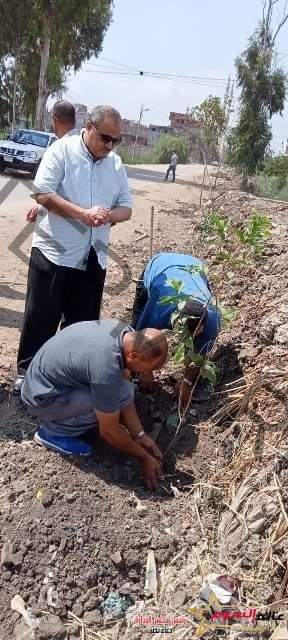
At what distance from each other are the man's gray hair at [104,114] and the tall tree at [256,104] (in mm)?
20904

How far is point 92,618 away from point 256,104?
935 inches

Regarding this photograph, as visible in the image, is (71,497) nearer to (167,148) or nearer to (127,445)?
(127,445)

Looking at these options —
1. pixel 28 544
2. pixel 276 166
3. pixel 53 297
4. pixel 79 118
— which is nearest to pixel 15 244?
pixel 53 297

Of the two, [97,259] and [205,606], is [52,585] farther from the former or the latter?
[97,259]

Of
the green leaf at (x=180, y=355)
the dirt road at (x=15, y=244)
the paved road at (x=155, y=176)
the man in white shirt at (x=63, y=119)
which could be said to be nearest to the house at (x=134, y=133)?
the paved road at (x=155, y=176)

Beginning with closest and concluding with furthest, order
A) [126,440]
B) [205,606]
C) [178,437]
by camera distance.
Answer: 1. [205,606]
2. [126,440]
3. [178,437]

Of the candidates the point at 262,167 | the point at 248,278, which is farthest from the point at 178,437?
the point at 262,167

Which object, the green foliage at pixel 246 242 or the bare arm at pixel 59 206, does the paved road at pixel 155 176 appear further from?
the bare arm at pixel 59 206

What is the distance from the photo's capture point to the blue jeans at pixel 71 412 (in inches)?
107

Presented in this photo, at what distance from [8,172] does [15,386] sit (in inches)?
555

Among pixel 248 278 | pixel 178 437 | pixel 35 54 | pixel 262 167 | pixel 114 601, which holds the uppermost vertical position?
Answer: pixel 35 54

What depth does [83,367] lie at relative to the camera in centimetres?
256

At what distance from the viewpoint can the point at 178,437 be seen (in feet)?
10.1

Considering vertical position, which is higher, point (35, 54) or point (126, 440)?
point (35, 54)
